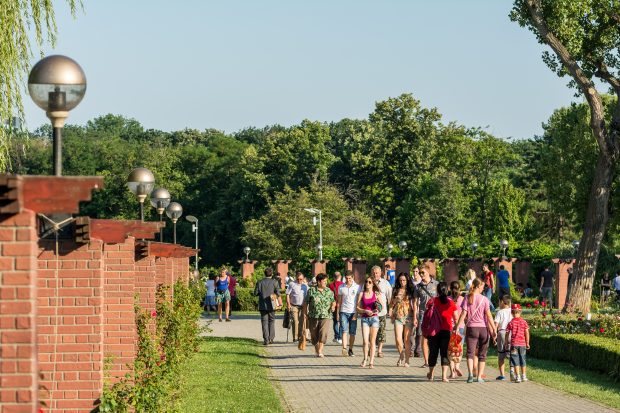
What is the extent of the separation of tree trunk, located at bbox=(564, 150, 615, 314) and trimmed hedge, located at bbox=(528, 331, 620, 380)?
8.08 m

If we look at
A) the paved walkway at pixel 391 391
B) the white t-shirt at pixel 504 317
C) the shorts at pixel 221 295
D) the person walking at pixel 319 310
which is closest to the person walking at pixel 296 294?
the person walking at pixel 319 310

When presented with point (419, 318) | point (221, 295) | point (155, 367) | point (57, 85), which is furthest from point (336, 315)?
point (57, 85)

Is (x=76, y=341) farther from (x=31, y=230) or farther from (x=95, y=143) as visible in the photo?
(x=95, y=143)

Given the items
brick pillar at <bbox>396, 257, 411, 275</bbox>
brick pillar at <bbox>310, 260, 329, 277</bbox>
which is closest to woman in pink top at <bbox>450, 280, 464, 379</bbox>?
brick pillar at <bbox>396, 257, 411, 275</bbox>

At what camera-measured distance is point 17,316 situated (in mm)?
6625

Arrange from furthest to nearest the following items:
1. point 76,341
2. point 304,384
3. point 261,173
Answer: point 261,173 → point 304,384 → point 76,341

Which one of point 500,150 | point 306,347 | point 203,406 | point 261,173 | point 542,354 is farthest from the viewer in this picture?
point 261,173

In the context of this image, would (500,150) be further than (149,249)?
Yes

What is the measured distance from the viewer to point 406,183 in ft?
263

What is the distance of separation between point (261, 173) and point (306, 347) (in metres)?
60.9

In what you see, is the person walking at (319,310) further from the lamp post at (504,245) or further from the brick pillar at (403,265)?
the brick pillar at (403,265)

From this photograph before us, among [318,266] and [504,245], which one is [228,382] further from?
[318,266]

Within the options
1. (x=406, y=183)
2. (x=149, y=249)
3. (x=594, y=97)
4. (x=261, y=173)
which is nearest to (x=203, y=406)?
(x=149, y=249)

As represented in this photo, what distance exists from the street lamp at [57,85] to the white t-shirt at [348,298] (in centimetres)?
1562
